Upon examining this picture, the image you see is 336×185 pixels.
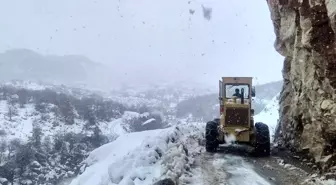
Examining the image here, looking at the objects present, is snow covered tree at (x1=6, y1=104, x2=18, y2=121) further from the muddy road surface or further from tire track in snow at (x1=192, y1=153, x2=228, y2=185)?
the muddy road surface

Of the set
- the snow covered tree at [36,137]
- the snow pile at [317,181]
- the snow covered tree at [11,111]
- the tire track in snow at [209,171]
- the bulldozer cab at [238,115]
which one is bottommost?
the snow covered tree at [36,137]

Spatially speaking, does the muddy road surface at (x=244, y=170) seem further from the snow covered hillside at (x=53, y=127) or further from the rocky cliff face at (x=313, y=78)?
the snow covered hillside at (x=53, y=127)

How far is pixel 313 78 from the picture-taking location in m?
12.6

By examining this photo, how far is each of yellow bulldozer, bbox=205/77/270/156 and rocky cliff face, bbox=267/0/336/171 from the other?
1.34 metres

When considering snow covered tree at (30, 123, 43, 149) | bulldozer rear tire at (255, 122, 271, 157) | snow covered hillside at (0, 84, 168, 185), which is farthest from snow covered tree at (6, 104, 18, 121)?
bulldozer rear tire at (255, 122, 271, 157)

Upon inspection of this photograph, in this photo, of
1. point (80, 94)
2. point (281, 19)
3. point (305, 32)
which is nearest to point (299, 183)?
point (305, 32)

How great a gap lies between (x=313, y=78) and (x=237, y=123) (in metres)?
3.13

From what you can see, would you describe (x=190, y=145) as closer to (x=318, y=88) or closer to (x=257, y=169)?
(x=257, y=169)

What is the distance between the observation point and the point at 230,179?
1117cm

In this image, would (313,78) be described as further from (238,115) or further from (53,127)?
(53,127)

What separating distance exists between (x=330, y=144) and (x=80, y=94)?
127479 millimetres

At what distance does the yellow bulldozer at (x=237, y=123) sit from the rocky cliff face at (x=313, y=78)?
1.34 metres

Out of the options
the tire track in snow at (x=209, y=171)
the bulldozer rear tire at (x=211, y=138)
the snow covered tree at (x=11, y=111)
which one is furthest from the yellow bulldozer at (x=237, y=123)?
the snow covered tree at (x=11, y=111)

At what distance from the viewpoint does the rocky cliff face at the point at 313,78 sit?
1115 centimetres
